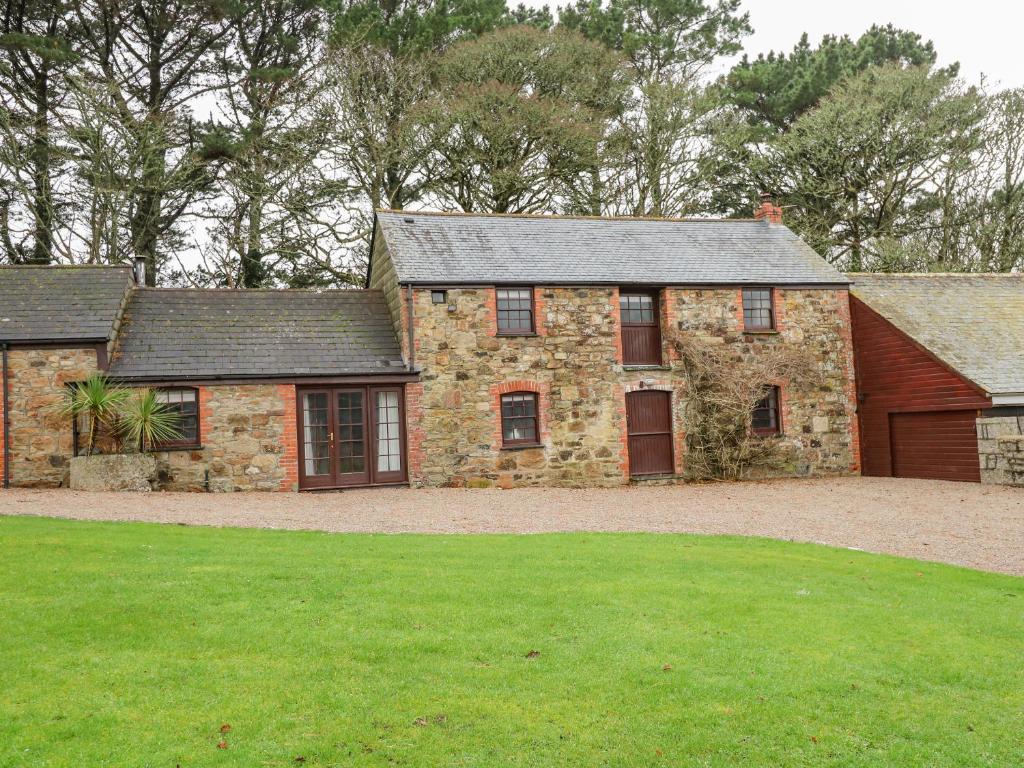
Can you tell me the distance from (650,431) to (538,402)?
9.56 ft

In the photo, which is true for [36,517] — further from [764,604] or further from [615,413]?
[615,413]

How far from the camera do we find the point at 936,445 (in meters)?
19.4

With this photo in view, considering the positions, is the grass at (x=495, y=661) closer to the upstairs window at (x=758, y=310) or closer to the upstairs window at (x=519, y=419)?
the upstairs window at (x=519, y=419)

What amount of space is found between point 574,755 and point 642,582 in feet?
12.2

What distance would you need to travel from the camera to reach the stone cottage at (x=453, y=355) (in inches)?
671

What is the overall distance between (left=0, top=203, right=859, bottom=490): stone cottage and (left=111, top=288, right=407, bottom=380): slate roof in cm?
5

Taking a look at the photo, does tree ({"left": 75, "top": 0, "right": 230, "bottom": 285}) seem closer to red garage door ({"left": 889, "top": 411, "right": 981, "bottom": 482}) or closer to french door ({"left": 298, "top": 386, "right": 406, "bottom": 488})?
french door ({"left": 298, "top": 386, "right": 406, "bottom": 488})

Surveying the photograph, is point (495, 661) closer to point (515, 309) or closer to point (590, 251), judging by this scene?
point (515, 309)

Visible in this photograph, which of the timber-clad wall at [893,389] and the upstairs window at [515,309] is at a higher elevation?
the upstairs window at [515,309]

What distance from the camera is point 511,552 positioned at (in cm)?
969

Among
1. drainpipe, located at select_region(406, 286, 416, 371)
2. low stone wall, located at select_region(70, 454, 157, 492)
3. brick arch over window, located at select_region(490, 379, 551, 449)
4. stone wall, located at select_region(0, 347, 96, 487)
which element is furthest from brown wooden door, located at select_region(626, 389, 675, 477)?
stone wall, located at select_region(0, 347, 96, 487)

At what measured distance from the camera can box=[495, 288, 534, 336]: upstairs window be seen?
19.4 metres

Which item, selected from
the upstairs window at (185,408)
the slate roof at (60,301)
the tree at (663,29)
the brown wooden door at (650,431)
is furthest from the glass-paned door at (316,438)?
the tree at (663,29)

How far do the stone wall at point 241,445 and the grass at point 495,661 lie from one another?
7.60 metres
